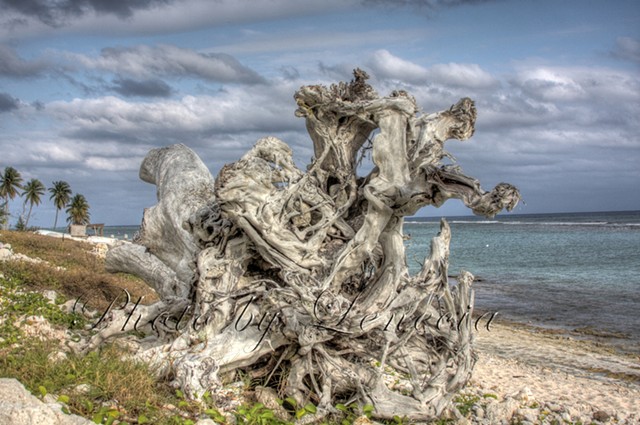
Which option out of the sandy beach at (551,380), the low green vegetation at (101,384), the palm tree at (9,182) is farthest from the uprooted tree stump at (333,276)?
the palm tree at (9,182)

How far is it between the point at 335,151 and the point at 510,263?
3520 centimetres

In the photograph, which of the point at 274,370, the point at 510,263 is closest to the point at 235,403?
the point at 274,370

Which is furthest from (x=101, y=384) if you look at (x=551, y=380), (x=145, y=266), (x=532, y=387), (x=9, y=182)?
(x=9, y=182)

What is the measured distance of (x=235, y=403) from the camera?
20.8 feet

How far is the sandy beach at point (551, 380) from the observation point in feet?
26.9

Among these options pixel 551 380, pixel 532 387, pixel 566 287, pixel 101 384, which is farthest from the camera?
pixel 566 287

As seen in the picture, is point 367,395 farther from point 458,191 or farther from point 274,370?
point 458,191

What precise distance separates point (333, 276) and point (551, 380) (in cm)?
633

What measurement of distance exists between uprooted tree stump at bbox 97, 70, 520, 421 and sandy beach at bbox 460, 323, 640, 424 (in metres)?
1.38

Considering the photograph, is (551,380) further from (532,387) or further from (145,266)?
(145,266)

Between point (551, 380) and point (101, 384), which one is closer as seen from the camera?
point (101, 384)

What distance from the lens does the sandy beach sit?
8.20 metres

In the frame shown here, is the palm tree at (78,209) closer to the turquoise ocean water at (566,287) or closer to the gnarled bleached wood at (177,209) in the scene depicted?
the turquoise ocean water at (566,287)

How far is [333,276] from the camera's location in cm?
706
